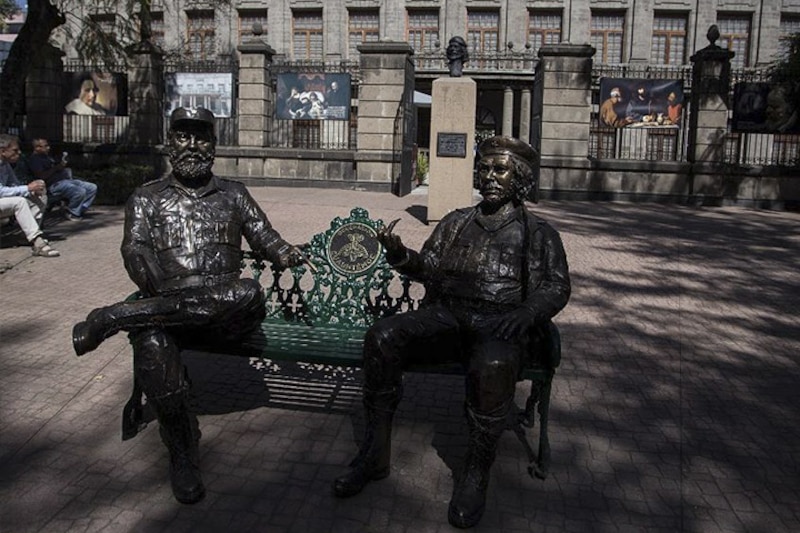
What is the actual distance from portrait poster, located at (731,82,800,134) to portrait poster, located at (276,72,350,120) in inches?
376

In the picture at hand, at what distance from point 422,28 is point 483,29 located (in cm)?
315

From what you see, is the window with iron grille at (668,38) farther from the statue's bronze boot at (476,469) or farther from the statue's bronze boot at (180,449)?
the statue's bronze boot at (180,449)

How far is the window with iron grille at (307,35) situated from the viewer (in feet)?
125

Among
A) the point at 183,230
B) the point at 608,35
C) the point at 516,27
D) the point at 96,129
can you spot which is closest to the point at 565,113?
the point at 96,129

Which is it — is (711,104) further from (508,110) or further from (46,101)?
(46,101)

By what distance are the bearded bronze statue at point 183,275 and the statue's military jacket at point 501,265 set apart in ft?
2.91

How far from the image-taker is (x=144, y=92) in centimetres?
1873

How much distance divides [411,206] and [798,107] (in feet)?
31.5

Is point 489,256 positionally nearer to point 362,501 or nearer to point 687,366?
point 362,501

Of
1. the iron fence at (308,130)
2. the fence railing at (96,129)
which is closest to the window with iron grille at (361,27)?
the iron fence at (308,130)

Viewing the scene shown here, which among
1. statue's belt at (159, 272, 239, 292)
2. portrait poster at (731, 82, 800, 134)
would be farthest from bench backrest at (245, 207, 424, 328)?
portrait poster at (731, 82, 800, 134)

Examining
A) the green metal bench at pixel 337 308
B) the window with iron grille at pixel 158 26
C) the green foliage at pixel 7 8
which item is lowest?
the green metal bench at pixel 337 308

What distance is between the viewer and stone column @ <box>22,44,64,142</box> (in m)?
19.1

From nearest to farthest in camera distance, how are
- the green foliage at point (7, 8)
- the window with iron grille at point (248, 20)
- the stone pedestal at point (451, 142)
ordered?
1. the stone pedestal at point (451, 142)
2. the green foliage at point (7, 8)
3. the window with iron grille at point (248, 20)
